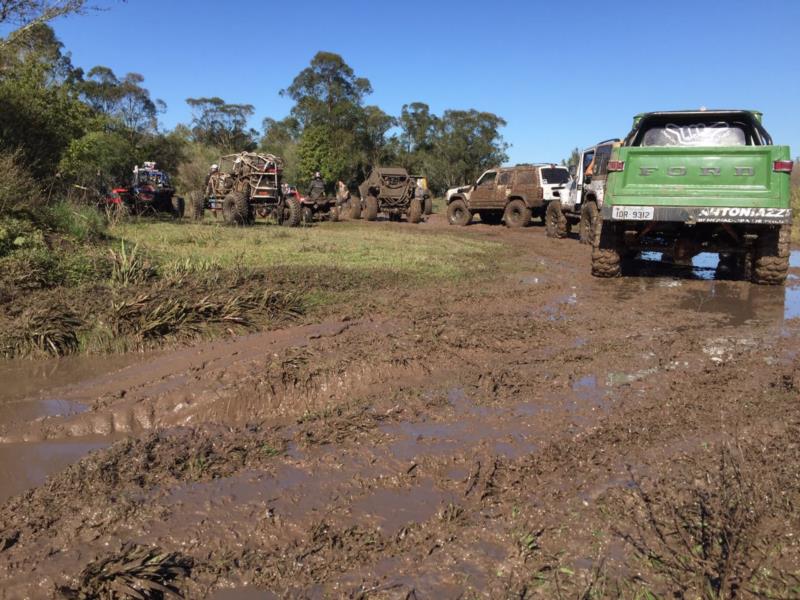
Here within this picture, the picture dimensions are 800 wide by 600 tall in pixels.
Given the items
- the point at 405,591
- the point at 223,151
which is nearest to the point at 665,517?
the point at 405,591

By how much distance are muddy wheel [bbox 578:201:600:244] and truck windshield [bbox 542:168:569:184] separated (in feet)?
16.0

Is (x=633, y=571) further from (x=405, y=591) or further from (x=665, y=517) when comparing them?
(x=405, y=591)

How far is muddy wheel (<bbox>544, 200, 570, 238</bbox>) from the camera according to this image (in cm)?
1554

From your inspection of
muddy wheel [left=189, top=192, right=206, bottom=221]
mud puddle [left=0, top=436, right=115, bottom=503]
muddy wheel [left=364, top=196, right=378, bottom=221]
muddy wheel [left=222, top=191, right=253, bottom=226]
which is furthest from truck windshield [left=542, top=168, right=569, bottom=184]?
mud puddle [left=0, top=436, right=115, bottom=503]

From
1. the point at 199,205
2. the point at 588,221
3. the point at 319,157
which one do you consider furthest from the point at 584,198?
the point at 319,157

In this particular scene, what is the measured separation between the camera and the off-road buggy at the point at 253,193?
16695 millimetres

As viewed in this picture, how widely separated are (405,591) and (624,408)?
221cm

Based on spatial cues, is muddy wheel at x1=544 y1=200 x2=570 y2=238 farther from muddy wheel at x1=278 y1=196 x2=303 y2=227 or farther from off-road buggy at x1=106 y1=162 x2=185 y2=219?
off-road buggy at x1=106 y1=162 x2=185 y2=219

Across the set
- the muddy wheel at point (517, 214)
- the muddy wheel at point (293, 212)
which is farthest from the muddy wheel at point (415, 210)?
the muddy wheel at point (293, 212)

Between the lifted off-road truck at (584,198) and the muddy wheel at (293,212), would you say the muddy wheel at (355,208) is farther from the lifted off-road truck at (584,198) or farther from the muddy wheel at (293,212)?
the lifted off-road truck at (584,198)

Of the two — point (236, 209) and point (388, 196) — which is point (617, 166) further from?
point (388, 196)

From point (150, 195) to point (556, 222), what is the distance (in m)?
12.0

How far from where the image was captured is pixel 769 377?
453 cm

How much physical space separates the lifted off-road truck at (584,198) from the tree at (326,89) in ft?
94.5
